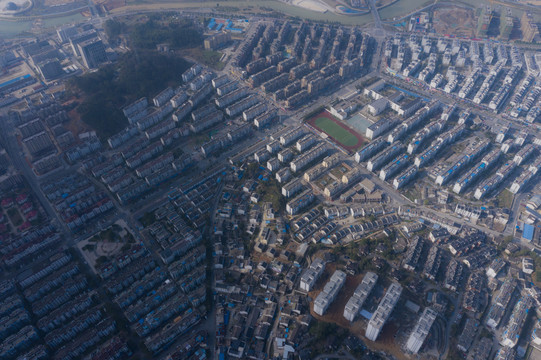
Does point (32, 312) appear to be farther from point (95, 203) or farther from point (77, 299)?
point (95, 203)

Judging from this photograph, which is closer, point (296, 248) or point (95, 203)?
point (296, 248)

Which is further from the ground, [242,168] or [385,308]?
[242,168]

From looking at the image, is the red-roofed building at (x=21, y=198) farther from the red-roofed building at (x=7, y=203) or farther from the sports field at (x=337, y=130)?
the sports field at (x=337, y=130)

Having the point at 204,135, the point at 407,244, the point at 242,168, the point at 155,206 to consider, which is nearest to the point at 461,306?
the point at 407,244

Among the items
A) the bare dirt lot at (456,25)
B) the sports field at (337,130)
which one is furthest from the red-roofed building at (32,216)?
the bare dirt lot at (456,25)

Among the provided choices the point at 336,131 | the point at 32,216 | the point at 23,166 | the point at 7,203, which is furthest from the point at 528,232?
the point at 23,166

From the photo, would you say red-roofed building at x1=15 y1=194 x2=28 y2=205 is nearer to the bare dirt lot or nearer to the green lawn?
the green lawn

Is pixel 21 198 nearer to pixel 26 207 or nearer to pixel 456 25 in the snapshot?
pixel 26 207

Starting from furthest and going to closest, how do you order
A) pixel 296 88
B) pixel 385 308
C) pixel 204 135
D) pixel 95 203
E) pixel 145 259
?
pixel 296 88 < pixel 204 135 < pixel 95 203 < pixel 145 259 < pixel 385 308
